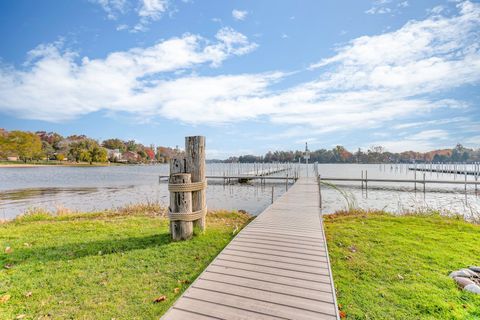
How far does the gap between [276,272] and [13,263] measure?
4.35m

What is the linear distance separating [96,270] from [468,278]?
5616mm

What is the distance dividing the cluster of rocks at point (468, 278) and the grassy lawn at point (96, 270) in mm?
3780

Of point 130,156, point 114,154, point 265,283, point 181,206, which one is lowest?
point 265,283

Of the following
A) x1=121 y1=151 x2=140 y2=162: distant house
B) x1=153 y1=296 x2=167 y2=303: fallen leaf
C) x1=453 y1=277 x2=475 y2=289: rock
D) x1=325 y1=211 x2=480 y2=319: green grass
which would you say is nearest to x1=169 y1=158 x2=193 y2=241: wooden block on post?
x1=153 y1=296 x2=167 y2=303: fallen leaf

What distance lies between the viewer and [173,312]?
2459mm

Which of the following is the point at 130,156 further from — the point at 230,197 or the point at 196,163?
the point at 196,163

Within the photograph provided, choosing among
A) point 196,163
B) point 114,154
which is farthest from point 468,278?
point 114,154

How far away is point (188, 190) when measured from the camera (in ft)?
16.6

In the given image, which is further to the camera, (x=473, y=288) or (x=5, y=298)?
(x=473, y=288)

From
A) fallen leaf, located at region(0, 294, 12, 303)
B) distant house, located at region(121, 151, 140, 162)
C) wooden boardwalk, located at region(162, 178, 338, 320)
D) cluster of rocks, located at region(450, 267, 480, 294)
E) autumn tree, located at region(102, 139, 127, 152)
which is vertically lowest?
cluster of rocks, located at region(450, 267, 480, 294)

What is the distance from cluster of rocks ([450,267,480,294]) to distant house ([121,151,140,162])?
116 metres

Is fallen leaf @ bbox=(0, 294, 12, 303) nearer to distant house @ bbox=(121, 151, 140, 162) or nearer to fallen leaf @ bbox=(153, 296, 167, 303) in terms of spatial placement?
fallen leaf @ bbox=(153, 296, 167, 303)

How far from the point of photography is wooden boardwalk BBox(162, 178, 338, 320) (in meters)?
2.46

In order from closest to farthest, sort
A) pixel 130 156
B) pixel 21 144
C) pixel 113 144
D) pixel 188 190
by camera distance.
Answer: pixel 188 190
pixel 21 144
pixel 113 144
pixel 130 156
